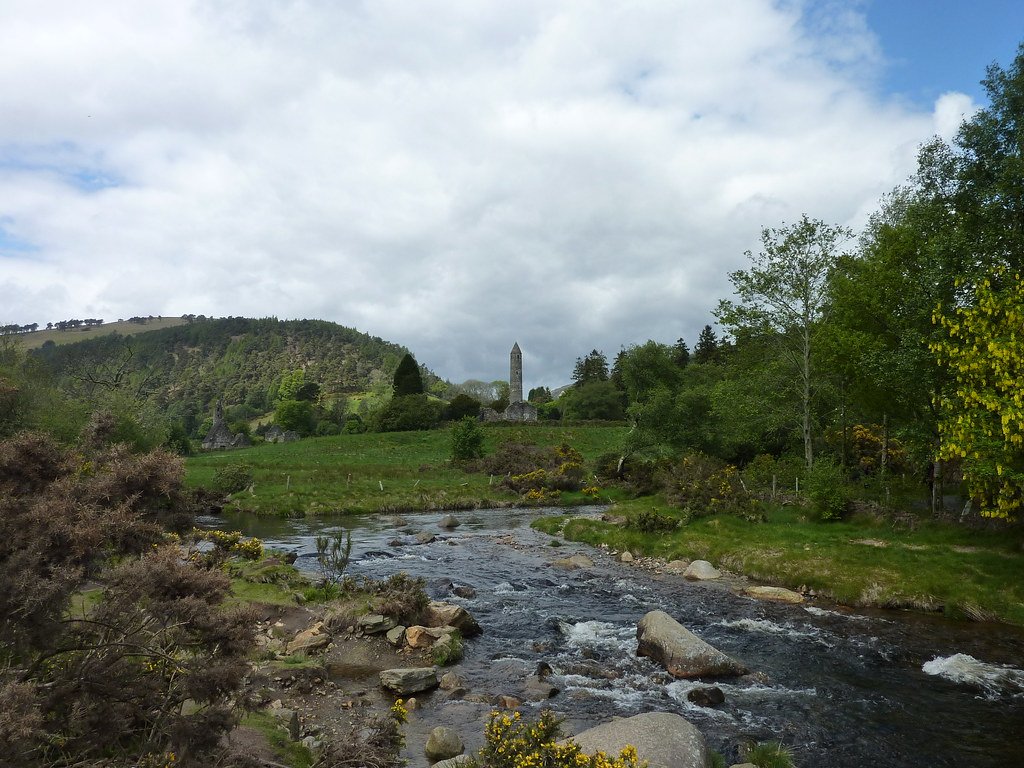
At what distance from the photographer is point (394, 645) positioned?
1546 centimetres

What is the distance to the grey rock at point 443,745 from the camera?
32.8ft

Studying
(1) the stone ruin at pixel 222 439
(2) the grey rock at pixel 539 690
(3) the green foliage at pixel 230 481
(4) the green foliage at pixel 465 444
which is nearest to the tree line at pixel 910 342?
(2) the grey rock at pixel 539 690

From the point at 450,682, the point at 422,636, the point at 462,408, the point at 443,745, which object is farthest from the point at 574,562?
the point at 462,408

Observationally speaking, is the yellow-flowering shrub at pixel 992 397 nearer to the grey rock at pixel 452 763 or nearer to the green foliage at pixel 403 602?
the grey rock at pixel 452 763

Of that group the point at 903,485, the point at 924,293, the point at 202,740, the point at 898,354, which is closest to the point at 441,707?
the point at 202,740

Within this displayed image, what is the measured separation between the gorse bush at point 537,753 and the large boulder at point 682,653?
543 centimetres

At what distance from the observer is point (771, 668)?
14492 millimetres

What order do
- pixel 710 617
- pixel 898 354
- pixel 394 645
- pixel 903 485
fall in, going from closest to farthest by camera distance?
pixel 394 645
pixel 710 617
pixel 898 354
pixel 903 485

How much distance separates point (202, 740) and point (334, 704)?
597cm

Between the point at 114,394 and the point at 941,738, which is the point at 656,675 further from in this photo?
the point at 114,394

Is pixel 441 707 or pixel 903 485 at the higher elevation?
pixel 903 485

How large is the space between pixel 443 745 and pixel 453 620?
6.81 meters

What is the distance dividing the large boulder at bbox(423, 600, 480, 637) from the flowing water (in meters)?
0.39

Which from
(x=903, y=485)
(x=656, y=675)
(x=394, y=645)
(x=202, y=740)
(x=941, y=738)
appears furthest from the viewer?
(x=903, y=485)
